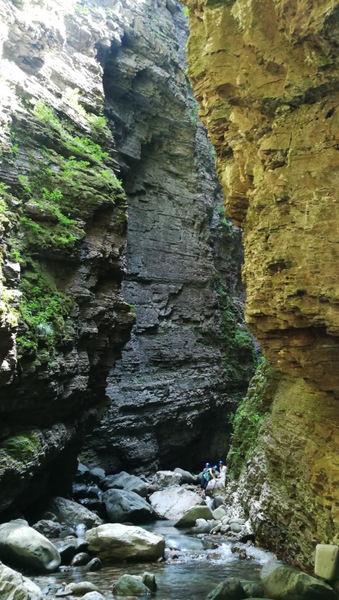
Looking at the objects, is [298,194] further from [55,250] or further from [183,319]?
[183,319]

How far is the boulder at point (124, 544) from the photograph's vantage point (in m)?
8.67

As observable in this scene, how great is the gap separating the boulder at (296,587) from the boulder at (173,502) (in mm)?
8159

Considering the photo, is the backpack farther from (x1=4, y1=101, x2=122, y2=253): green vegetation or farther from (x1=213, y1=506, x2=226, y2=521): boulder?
(x1=4, y1=101, x2=122, y2=253): green vegetation

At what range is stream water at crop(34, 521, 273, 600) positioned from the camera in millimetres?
7086

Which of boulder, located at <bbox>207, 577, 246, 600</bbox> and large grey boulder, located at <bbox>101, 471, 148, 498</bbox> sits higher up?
boulder, located at <bbox>207, 577, 246, 600</bbox>

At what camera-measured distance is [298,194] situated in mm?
6156

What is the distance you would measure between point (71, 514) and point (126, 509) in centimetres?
166

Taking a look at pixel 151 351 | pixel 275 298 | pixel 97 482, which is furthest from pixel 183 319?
pixel 275 298

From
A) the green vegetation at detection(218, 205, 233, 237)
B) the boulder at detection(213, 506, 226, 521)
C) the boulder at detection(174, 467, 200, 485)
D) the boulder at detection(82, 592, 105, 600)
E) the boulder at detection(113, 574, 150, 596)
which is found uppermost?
the green vegetation at detection(218, 205, 233, 237)

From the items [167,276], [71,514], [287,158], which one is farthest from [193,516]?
[167,276]

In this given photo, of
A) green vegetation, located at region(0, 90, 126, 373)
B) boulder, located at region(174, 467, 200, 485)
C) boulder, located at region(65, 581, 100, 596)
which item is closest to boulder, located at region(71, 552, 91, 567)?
boulder, located at region(65, 581, 100, 596)

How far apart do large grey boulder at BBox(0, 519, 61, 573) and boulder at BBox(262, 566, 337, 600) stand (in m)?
3.81

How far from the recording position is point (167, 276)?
73.8 ft

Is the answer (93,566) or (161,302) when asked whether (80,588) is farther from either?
(161,302)
